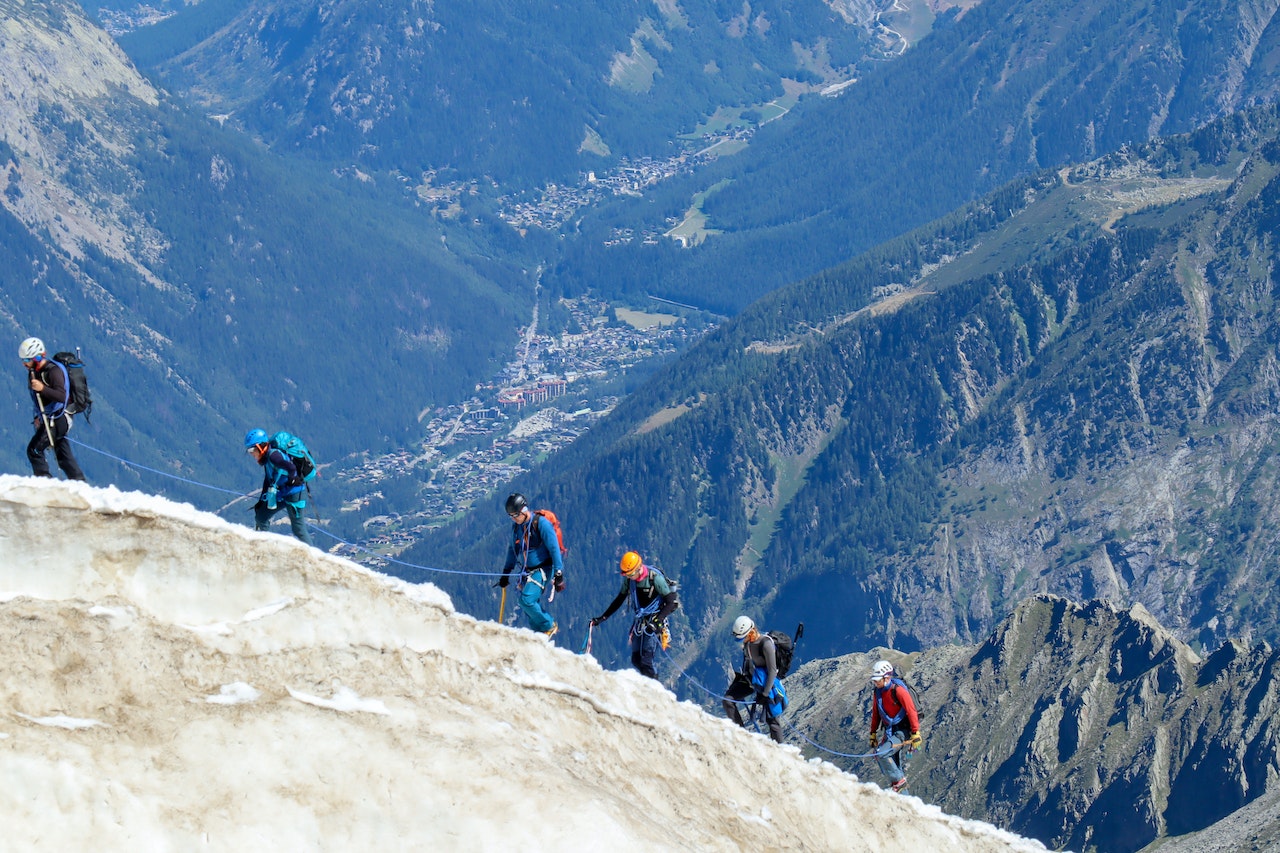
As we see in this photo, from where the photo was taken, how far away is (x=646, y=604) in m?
47.0

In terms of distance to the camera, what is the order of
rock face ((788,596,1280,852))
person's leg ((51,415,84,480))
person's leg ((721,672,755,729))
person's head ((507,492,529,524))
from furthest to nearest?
rock face ((788,596,1280,852)) → person's leg ((721,672,755,729)) → person's head ((507,492,529,524)) → person's leg ((51,415,84,480))

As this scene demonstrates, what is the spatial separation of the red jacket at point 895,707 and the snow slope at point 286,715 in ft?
18.6

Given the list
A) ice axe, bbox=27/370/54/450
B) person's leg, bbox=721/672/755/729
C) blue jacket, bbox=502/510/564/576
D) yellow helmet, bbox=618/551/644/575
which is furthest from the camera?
person's leg, bbox=721/672/755/729

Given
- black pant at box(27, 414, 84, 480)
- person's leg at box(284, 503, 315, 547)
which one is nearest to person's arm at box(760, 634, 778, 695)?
person's leg at box(284, 503, 315, 547)

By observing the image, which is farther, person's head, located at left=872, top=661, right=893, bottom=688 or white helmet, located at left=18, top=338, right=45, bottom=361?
person's head, located at left=872, top=661, right=893, bottom=688

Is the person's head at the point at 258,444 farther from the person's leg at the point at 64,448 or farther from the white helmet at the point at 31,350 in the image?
the white helmet at the point at 31,350

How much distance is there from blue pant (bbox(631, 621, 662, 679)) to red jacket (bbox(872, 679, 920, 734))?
21.3ft

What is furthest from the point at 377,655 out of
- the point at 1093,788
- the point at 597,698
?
the point at 1093,788

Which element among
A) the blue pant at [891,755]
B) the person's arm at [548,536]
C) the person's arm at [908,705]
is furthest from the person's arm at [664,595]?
the blue pant at [891,755]

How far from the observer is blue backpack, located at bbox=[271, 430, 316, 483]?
4231cm

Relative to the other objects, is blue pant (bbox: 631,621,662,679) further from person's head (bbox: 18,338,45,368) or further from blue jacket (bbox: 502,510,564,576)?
person's head (bbox: 18,338,45,368)

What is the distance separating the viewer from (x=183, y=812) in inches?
1310

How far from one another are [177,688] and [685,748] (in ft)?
44.4

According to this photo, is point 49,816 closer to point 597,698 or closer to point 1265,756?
point 597,698
